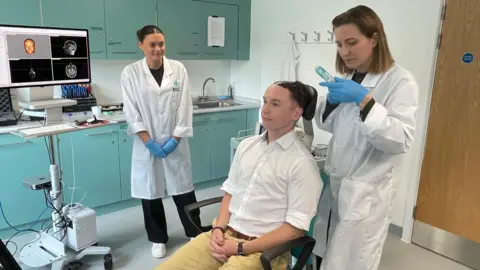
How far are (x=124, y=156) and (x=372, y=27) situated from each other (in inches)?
94.1

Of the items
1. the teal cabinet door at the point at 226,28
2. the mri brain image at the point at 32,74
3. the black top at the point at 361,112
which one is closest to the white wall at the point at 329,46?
the teal cabinet door at the point at 226,28

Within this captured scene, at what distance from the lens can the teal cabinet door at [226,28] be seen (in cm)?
374

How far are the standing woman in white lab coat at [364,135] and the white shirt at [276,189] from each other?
0.14 m

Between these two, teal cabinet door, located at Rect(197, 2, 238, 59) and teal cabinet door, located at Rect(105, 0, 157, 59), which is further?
teal cabinet door, located at Rect(197, 2, 238, 59)

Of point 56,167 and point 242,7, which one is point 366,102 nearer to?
point 56,167

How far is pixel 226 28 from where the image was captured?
12.9 ft

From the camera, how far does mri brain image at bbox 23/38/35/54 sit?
6.85 ft

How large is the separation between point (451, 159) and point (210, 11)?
2.53 metres

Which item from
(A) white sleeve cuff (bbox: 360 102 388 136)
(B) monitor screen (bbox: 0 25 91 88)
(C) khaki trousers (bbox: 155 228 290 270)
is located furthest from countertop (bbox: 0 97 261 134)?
(A) white sleeve cuff (bbox: 360 102 388 136)

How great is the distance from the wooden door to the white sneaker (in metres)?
1.92

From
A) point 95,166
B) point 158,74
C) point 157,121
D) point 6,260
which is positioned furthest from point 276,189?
point 95,166

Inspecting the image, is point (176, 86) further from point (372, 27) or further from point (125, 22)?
point (372, 27)

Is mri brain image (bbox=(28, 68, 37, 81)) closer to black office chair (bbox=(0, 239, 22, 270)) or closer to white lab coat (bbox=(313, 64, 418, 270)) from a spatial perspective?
black office chair (bbox=(0, 239, 22, 270))

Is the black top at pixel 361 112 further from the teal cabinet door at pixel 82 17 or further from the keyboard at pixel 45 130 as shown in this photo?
the teal cabinet door at pixel 82 17
